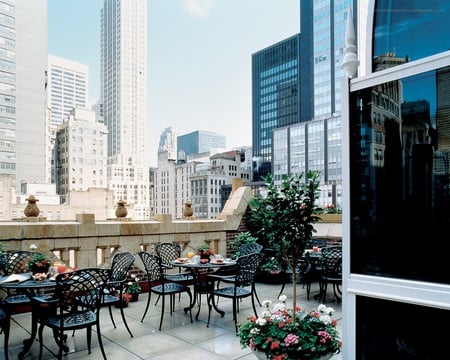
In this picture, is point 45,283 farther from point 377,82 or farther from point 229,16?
point 229,16

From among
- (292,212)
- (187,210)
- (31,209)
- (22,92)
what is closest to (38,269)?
(31,209)

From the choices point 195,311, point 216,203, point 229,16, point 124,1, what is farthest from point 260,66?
point 195,311

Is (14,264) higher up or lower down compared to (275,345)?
higher up

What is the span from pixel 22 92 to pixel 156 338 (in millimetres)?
82665

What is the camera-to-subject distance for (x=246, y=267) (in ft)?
16.8

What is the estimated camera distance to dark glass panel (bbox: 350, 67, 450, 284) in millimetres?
2635

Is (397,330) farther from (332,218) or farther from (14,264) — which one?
(332,218)

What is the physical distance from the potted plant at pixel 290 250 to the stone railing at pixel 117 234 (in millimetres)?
3640

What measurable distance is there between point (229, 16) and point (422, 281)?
126 feet

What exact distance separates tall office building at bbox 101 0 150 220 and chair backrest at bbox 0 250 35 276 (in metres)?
106

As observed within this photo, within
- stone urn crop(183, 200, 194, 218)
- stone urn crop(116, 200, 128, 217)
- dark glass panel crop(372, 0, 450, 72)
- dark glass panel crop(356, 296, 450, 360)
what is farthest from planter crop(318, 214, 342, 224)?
dark glass panel crop(372, 0, 450, 72)

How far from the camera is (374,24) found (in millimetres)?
3154

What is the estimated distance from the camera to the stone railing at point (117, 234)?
226 inches

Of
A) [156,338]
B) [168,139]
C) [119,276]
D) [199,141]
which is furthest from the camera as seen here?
[168,139]
